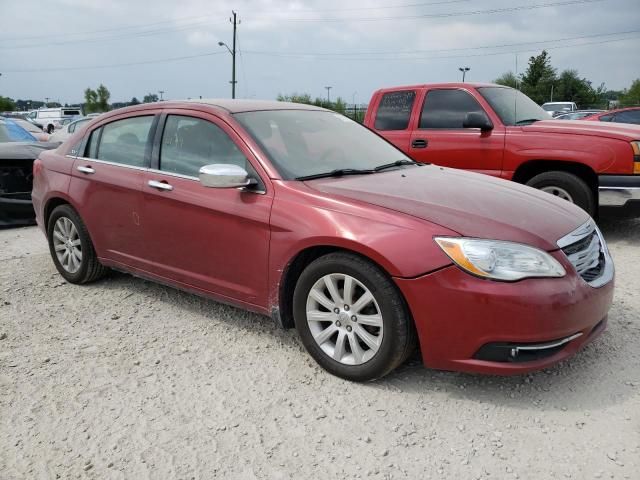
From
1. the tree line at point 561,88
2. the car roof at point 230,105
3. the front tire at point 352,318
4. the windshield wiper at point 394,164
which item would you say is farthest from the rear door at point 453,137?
the tree line at point 561,88

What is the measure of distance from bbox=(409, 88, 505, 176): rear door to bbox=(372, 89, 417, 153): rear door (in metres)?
0.14

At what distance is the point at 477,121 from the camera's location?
21.4 ft

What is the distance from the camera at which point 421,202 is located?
3.12 meters

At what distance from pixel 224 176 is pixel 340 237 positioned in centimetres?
80

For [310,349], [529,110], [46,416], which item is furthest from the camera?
[529,110]

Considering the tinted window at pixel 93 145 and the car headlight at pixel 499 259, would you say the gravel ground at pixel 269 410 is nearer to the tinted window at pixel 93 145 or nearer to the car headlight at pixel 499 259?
the car headlight at pixel 499 259

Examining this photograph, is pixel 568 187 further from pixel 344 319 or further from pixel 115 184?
pixel 115 184

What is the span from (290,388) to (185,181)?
1.51 metres

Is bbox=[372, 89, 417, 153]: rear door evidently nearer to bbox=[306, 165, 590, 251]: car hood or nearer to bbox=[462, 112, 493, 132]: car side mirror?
bbox=[462, 112, 493, 132]: car side mirror

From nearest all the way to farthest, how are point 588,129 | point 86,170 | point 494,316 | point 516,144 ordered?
point 494,316, point 86,170, point 588,129, point 516,144

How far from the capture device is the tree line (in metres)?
50.5

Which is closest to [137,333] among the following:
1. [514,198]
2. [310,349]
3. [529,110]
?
[310,349]

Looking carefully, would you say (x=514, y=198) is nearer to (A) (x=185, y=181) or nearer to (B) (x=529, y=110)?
(A) (x=185, y=181)

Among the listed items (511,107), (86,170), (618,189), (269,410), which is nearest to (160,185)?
(86,170)
